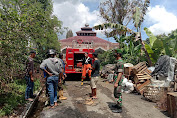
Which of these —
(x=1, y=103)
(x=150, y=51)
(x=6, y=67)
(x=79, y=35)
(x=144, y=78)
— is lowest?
(x=1, y=103)

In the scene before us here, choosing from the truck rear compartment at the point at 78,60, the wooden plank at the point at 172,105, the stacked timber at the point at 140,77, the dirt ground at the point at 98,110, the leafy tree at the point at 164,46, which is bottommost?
the dirt ground at the point at 98,110

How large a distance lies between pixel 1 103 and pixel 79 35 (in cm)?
2766

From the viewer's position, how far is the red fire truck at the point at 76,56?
32.4 ft

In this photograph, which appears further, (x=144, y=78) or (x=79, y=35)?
(x=79, y=35)

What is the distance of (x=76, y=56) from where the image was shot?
1076 centimetres

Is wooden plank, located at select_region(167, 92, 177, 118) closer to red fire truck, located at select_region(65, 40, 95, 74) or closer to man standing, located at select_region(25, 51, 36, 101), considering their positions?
man standing, located at select_region(25, 51, 36, 101)

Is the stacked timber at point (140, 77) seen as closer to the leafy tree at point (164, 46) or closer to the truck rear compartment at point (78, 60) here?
the leafy tree at point (164, 46)

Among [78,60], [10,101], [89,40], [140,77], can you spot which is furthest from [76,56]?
[89,40]

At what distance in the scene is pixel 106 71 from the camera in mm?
11688

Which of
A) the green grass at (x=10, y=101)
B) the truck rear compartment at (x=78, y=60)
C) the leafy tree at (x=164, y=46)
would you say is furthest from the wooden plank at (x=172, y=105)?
the truck rear compartment at (x=78, y=60)

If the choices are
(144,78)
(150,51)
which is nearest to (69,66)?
(144,78)

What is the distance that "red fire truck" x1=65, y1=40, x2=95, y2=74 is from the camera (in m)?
9.89

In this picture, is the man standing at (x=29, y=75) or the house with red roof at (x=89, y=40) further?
the house with red roof at (x=89, y=40)

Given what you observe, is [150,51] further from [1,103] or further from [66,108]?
[1,103]
